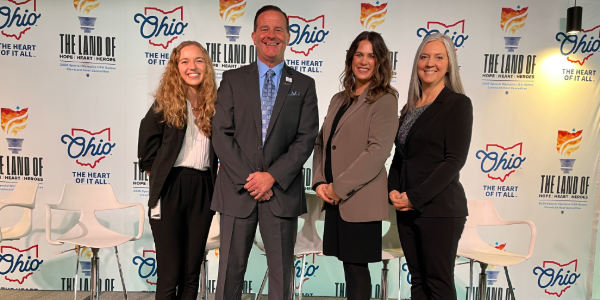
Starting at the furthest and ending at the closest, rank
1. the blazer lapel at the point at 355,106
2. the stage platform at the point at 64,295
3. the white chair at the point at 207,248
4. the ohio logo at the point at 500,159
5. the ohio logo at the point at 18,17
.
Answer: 1. the ohio logo at the point at 500,159
2. the ohio logo at the point at 18,17
3. the stage platform at the point at 64,295
4. the white chair at the point at 207,248
5. the blazer lapel at the point at 355,106

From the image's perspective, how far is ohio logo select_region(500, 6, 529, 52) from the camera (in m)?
3.35

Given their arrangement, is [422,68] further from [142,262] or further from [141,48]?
[142,262]

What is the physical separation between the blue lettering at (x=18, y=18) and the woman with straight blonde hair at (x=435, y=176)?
3427 mm

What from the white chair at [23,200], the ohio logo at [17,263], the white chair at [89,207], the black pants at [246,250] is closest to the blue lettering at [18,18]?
the white chair at [23,200]

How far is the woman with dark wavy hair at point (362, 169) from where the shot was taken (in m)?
1.85

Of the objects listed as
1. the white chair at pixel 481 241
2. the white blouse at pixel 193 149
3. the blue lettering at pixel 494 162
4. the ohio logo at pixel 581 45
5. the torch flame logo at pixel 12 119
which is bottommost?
the white chair at pixel 481 241

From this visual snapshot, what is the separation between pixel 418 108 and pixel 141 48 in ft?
8.56

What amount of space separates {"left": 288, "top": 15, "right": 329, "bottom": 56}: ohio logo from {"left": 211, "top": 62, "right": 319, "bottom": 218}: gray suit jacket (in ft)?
4.97

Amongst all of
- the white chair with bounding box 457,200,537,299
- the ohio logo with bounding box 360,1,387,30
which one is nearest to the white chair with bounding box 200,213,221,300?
the white chair with bounding box 457,200,537,299

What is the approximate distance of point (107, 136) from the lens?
3.38m

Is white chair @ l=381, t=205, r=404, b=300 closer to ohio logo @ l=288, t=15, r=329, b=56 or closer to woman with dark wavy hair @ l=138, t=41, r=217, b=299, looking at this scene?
woman with dark wavy hair @ l=138, t=41, r=217, b=299

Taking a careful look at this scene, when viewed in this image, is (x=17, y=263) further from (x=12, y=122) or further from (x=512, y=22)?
(x=512, y=22)

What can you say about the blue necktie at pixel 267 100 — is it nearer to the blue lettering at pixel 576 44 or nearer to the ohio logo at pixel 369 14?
the ohio logo at pixel 369 14

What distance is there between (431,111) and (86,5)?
3202mm
